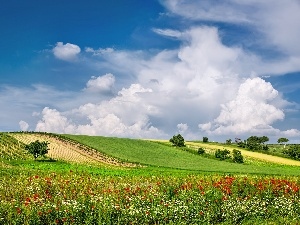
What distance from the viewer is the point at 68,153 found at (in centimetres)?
7181

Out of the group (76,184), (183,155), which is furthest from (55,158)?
(76,184)

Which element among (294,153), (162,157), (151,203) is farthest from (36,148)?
(294,153)

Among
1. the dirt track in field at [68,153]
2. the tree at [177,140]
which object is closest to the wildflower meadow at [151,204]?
the dirt track in field at [68,153]

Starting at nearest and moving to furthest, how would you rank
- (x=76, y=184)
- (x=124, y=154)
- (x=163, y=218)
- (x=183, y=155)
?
(x=163, y=218)
(x=76, y=184)
(x=124, y=154)
(x=183, y=155)

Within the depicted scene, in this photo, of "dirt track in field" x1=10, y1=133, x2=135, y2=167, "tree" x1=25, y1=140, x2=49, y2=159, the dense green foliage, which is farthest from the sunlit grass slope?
the dense green foliage

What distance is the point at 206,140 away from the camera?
427 ft

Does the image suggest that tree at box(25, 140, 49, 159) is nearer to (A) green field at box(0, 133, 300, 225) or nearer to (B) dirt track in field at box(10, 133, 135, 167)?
(B) dirt track in field at box(10, 133, 135, 167)

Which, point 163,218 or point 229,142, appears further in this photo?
point 229,142

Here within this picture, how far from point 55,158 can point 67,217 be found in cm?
5067

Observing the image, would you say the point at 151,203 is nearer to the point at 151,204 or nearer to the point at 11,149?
the point at 151,204

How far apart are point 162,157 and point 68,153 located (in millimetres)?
18796

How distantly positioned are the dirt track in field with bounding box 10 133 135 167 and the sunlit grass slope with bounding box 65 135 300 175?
3.20m

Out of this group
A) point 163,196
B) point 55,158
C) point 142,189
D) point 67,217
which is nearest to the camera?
point 67,217

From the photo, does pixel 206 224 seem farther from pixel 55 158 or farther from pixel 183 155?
pixel 183 155
